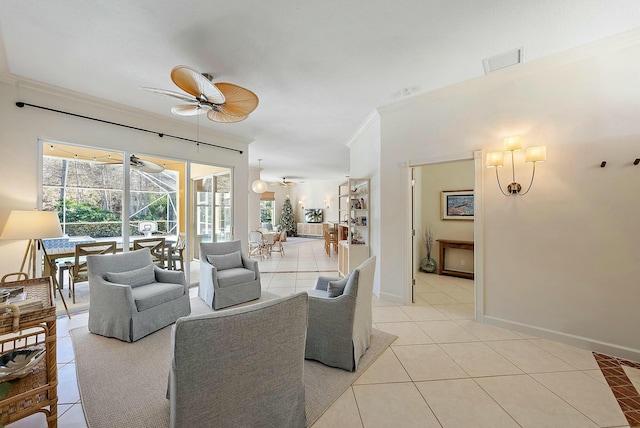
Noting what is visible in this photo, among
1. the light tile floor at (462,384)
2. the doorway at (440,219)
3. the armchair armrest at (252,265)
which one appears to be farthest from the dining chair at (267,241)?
the light tile floor at (462,384)

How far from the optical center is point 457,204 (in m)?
5.34

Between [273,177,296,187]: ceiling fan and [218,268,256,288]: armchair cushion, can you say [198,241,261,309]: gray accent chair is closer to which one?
[218,268,256,288]: armchair cushion

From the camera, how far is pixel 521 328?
9.45 feet

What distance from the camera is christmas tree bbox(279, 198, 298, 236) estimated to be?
12.8 m

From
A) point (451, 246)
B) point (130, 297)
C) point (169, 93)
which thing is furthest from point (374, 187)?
point (130, 297)

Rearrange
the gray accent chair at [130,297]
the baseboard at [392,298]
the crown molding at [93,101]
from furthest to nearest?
the baseboard at [392,298], the crown molding at [93,101], the gray accent chair at [130,297]

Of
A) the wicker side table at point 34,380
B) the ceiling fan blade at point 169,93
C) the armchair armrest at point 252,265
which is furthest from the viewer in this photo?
the armchair armrest at point 252,265

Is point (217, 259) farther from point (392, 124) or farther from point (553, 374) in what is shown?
point (553, 374)

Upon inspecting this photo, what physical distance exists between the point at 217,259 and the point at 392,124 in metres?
3.33

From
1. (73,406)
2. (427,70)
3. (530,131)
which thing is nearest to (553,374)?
(530,131)

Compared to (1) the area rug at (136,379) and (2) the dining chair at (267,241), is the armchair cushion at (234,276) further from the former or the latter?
(2) the dining chair at (267,241)

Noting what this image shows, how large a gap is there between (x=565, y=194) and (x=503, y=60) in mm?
1545

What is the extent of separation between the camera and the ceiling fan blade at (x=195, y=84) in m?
2.03

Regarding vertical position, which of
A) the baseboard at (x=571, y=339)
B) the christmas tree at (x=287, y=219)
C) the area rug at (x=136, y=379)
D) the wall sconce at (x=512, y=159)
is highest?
the wall sconce at (x=512, y=159)
